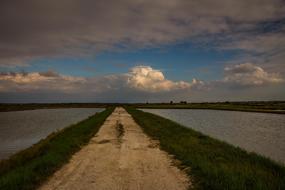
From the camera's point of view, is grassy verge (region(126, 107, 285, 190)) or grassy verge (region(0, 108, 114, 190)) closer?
grassy verge (region(126, 107, 285, 190))

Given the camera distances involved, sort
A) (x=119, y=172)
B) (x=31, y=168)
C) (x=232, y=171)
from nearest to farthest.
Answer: (x=232, y=171) → (x=119, y=172) → (x=31, y=168)

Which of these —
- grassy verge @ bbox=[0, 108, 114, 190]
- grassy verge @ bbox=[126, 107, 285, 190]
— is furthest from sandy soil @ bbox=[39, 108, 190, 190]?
grassy verge @ bbox=[126, 107, 285, 190]

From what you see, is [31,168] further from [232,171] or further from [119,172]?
[232,171]

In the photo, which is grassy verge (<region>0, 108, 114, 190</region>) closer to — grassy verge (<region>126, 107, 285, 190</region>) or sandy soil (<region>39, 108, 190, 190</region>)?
sandy soil (<region>39, 108, 190, 190</region>)

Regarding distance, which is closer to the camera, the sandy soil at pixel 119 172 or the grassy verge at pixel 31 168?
the sandy soil at pixel 119 172

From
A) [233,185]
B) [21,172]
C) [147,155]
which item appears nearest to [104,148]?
[147,155]

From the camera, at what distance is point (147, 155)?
11.1 metres

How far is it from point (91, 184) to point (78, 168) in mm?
2036

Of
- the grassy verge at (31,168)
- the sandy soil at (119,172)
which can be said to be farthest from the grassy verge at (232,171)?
the grassy verge at (31,168)

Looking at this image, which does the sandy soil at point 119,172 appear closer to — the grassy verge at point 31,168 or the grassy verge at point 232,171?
the grassy verge at point 31,168

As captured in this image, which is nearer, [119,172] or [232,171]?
[232,171]

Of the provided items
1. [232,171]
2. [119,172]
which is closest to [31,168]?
[119,172]

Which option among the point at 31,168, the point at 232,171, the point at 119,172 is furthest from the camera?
the point at 31,168

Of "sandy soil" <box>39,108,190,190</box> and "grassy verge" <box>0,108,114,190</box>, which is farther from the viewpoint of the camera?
"grassy verge" <box>0,108,114,190</box>
